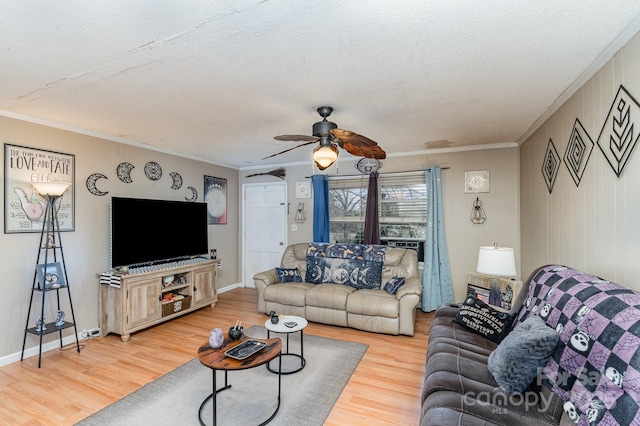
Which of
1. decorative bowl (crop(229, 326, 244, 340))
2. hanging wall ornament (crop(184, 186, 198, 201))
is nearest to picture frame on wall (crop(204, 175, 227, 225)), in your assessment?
hanging wall ornament (crop(184, 186, 198, 201))

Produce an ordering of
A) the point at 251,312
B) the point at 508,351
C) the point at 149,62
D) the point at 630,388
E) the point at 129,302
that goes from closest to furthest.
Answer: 1. the point at 630,388
2. the point at 508,351
3. the point at 149,62
4. the point at 129,302
5. the point at 251,312

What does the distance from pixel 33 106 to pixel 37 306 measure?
201 centimetres

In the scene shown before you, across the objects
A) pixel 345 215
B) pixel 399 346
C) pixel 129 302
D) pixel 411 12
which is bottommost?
pixel 399 346

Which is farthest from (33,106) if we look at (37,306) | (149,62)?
(37,306)

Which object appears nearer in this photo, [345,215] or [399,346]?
[399,346]

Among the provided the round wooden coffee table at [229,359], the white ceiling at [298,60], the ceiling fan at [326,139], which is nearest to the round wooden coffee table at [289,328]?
the round wooden coffee table at [229,359]

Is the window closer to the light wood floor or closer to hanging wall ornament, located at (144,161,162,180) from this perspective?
the light wood floor

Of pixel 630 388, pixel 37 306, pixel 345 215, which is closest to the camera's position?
pixel 630 388

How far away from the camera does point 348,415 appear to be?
215cm

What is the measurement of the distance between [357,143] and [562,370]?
207 centimetres

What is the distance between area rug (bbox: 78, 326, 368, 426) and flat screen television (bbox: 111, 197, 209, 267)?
168 cm

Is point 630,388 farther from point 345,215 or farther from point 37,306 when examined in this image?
point 37,306

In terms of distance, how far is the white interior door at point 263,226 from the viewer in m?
5.78

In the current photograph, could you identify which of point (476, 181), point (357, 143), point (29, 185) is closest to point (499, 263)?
point (357, 143)
